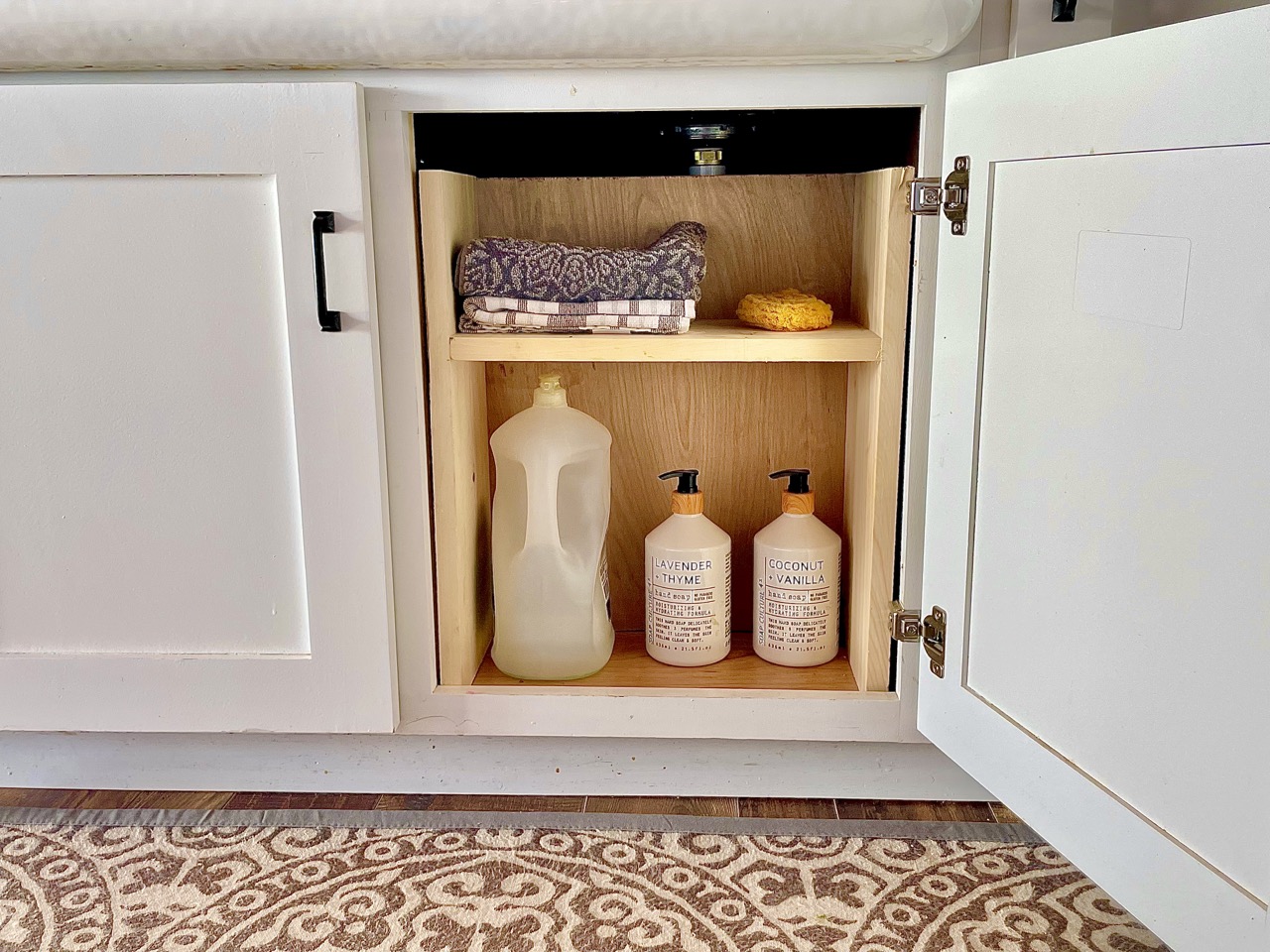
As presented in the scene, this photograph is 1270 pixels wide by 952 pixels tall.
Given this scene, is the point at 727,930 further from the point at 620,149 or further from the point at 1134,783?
the point at 620,149

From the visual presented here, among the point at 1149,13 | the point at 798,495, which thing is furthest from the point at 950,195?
the point at 798,495

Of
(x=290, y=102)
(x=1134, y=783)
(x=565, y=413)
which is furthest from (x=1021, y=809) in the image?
(x=290, y=102)

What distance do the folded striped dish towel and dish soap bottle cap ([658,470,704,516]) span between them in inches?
7.1

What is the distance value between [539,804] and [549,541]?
279 mm

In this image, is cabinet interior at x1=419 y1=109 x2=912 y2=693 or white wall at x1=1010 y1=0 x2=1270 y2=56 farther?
cabinet interior at x1=419 y1=109 x2=912 y2=693

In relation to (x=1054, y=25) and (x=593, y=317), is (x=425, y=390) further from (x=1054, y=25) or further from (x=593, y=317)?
(x=1054, y=25)

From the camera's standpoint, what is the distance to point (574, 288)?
45.6 inches

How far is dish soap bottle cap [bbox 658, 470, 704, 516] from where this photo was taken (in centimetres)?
125

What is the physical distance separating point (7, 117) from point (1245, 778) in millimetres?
1100

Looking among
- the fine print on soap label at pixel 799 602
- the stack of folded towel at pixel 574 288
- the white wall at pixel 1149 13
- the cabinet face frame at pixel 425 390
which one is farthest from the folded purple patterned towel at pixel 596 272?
the white wall at pixel 1149 13

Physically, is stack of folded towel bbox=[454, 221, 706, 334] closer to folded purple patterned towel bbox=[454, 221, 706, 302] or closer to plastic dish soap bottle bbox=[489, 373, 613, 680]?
folded purple patterned towel bbox=[454, 221, 706, 302]

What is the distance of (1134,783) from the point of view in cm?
80

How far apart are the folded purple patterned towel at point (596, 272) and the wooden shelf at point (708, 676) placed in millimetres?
406

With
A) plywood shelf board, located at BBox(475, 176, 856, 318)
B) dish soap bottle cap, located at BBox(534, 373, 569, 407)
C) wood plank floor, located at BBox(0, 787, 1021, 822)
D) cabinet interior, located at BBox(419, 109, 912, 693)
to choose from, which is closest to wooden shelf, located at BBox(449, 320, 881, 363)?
cabinet interior, located at BBox(419, 109, 912, 693)
